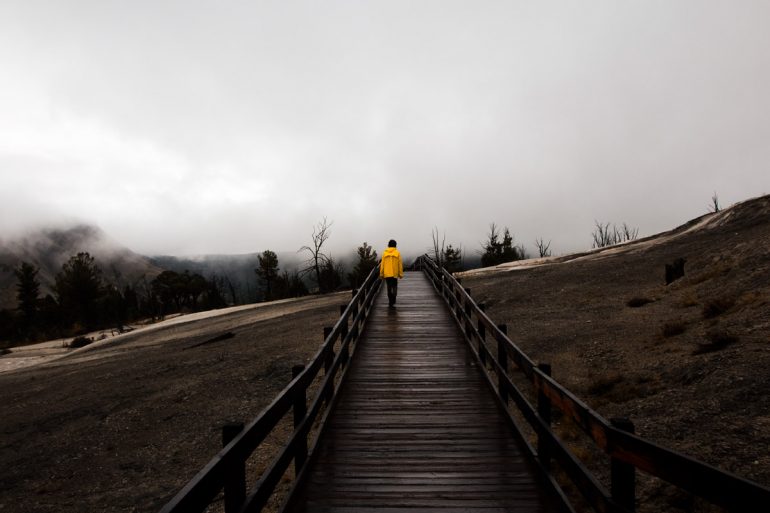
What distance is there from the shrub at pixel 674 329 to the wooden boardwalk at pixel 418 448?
5.56 m

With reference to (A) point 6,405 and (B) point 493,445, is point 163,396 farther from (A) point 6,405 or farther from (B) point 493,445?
(B) point 493,445

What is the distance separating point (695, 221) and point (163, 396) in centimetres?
3640

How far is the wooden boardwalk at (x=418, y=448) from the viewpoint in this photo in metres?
4.67

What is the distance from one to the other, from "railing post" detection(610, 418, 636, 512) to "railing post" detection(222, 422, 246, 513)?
2757 millimetres

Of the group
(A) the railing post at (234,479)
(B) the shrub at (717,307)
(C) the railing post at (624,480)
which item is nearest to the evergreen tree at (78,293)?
(B) the shrub at (717,307)

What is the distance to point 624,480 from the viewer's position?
335 cm

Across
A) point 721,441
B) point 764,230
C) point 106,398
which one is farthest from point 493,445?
point 764,230

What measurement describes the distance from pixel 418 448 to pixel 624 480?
120 inches

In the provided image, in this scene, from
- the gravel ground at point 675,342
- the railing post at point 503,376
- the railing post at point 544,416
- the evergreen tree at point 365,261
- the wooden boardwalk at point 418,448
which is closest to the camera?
the wooden boardwalk at point 418,448

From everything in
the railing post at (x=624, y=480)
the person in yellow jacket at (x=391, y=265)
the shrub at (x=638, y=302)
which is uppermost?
the person in yellow jacket at (x=391, y=265)

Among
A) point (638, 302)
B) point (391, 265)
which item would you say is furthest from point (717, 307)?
point (391, 265)

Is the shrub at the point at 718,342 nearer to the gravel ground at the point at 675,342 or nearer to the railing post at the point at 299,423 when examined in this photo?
the gravel ground at the point at 675,342

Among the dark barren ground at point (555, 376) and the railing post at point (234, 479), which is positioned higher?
the railing post at point (234, 479)

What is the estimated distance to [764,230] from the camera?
2023cm
